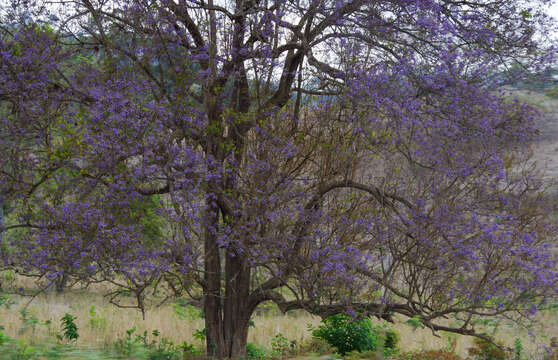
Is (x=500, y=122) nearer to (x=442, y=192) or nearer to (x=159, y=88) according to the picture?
(x=442, y=192)

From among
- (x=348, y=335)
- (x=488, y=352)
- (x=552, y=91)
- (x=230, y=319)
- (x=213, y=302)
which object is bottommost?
(x=488, y=352)

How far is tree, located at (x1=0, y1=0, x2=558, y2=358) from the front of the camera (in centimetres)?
688

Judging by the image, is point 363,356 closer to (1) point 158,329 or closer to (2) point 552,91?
(1) point 158,329

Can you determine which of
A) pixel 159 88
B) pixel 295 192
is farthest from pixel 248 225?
pixel 159 88

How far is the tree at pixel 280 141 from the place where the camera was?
22.6 feet

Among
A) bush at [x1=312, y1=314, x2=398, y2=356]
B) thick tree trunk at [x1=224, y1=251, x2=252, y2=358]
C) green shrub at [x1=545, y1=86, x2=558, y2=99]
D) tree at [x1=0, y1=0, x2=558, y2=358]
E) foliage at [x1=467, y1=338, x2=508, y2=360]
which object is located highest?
green shrub at [x1=545, y1=86, x2=558, y2=99]

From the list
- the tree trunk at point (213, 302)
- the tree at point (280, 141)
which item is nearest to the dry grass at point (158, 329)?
the tree trunk at point (213, 302)

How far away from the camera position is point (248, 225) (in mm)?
7125

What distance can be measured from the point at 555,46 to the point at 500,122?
4.86ft

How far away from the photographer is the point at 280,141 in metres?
7.00

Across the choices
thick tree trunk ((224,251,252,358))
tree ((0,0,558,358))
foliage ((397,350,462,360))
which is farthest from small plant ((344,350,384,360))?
foliage ((397,350,462,360))

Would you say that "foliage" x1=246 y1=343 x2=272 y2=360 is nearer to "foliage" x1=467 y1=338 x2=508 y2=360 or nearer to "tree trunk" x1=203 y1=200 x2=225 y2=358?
"tree trunk" x1=203 y1=200 x2=225 y2=358

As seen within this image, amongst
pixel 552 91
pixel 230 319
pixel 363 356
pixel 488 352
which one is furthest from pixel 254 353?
pixel 552 91

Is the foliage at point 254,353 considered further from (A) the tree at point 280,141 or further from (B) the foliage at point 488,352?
(B) the foliage at point 488,352
